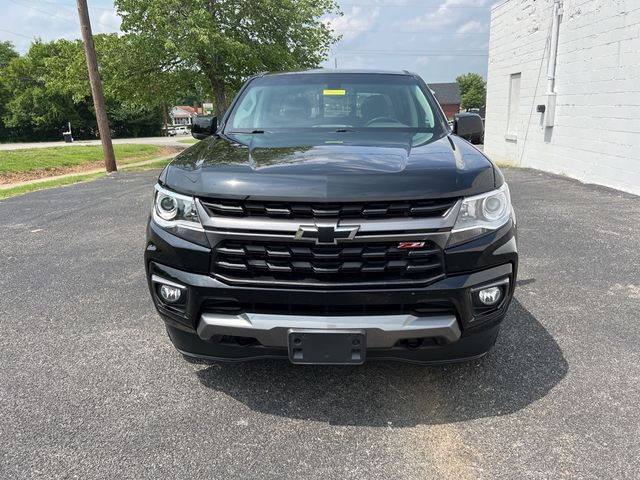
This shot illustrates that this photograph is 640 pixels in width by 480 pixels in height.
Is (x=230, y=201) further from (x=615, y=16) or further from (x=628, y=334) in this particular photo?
(x=615, y=16)

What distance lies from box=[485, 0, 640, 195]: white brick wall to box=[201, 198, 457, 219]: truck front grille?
7.29m

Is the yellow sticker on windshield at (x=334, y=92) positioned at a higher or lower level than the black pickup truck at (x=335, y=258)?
higher

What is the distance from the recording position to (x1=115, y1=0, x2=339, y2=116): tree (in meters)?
16.0

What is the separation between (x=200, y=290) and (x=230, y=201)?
17.6 inches

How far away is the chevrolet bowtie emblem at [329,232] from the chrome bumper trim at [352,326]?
1.19 ft

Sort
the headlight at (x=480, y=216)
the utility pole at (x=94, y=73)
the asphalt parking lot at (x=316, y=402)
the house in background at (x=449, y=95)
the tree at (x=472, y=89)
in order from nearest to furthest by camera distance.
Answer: the asphalt parking lot at (x=316, y=402) → the headlight at (x=480, y=216) → the utility pole at (x=94, y=73) → the house in background at (x=449, y=95) → the tree at (x=472, y=89)

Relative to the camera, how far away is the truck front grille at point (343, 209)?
2.28m

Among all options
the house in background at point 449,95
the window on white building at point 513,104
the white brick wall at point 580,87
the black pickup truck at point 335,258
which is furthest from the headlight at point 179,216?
the house in background at point 449,95

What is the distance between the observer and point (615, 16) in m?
8.44

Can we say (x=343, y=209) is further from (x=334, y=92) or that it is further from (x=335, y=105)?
(x=334, y=92)

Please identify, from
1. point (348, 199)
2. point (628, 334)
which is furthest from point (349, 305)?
point (628, 334)

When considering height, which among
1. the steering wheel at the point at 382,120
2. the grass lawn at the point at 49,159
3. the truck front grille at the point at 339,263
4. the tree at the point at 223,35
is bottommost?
the grass lawn at the point at 49,159

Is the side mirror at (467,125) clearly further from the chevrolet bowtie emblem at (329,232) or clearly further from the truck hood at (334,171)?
the chevrolet bowtie emblem at (329,232)

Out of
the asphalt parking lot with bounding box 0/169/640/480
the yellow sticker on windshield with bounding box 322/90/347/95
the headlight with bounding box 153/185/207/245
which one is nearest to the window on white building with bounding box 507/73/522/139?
the asphalt parking lot with bounding box 0/169/640/480
